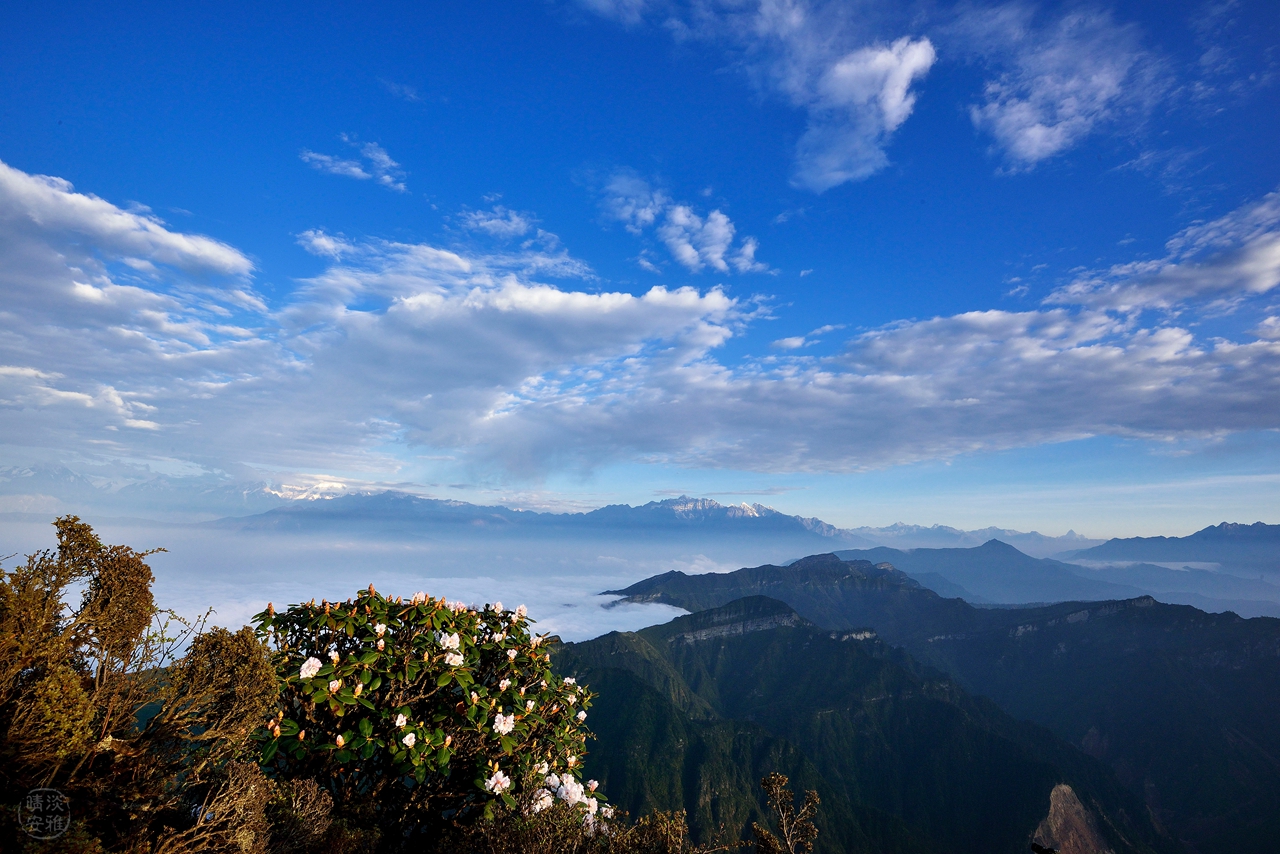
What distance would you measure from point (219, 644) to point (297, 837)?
1.64 metres

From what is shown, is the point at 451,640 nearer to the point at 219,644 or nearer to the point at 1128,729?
the point at 219,644

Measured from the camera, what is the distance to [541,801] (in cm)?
511

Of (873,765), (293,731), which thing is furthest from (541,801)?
(873,765)

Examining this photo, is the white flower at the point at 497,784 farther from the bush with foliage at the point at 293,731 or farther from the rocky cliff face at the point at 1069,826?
the rocky cliff face at the point at 1069,826

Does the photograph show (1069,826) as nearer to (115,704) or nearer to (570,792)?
(570,792)

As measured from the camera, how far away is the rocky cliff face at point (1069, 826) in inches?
4685

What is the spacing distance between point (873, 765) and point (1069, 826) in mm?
42594

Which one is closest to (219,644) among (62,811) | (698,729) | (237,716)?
(237,716)

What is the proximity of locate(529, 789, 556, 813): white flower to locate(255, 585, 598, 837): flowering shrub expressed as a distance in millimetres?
261

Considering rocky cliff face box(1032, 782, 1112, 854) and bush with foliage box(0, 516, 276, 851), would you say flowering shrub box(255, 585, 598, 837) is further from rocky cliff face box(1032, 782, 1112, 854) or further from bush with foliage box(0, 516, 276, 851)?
rocky cliff face box(1032, 782, 1112, 854)

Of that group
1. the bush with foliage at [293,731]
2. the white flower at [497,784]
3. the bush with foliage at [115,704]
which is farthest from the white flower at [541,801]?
the bush with foliage at [115,704]

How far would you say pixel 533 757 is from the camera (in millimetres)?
5969

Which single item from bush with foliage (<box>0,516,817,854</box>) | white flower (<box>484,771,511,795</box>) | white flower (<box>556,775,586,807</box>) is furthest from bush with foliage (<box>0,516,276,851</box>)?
white flower (<box>556,775,586,807</box>)

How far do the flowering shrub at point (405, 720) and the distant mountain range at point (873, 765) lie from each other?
115182mm
